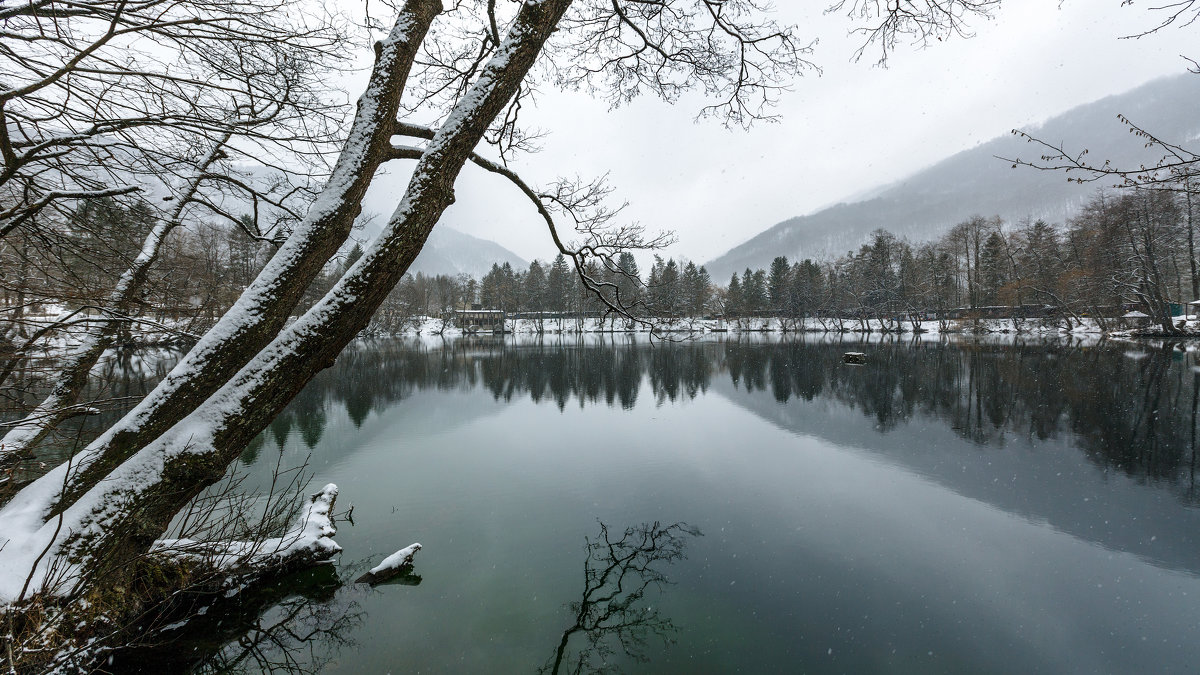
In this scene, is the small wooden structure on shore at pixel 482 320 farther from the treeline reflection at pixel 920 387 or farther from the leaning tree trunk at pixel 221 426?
the leaning tree trunk at pixel 221 426

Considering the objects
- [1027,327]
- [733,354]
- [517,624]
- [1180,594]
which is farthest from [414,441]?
[1027,327]

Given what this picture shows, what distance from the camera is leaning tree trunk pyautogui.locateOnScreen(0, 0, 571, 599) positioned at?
233 cm

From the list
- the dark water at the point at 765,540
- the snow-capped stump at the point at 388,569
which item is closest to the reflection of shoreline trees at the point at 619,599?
the dark water at the point at 765,540

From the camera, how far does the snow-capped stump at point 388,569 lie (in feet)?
18.2

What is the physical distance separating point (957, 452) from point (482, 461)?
1188 centimetres

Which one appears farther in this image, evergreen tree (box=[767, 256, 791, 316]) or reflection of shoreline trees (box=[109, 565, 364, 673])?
evergreen tree (box=[767, 256, 791, 316])

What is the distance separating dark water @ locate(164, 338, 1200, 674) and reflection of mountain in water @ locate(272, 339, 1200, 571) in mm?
111

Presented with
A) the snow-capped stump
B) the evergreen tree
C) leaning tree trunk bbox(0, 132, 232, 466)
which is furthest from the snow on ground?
leaning tree trunk bbox(0, 132, 232, 466)

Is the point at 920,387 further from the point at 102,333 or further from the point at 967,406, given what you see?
the point at 102,333

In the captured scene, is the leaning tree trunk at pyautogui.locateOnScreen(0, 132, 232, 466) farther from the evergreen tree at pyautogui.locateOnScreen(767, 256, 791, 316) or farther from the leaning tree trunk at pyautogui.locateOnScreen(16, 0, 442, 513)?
the evergreen tree at pyautogui.locateOnScreen(767, 256, 791, 316)

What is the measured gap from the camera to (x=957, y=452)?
426 inches

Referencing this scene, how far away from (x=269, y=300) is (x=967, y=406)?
19734 mm

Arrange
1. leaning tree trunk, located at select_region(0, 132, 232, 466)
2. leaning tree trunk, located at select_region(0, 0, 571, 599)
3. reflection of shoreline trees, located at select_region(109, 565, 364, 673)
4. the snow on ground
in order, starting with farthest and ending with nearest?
the snow on ground → reflection of shoreline trees, located at select_region(109, 565, 364, 673) → leaning tree trunk, located at select_region(0, 132, 232, 466) → leaning tree trunk, located at select_region(0, 0, 571, 599)

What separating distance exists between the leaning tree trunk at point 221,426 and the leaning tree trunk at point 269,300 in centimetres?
12
